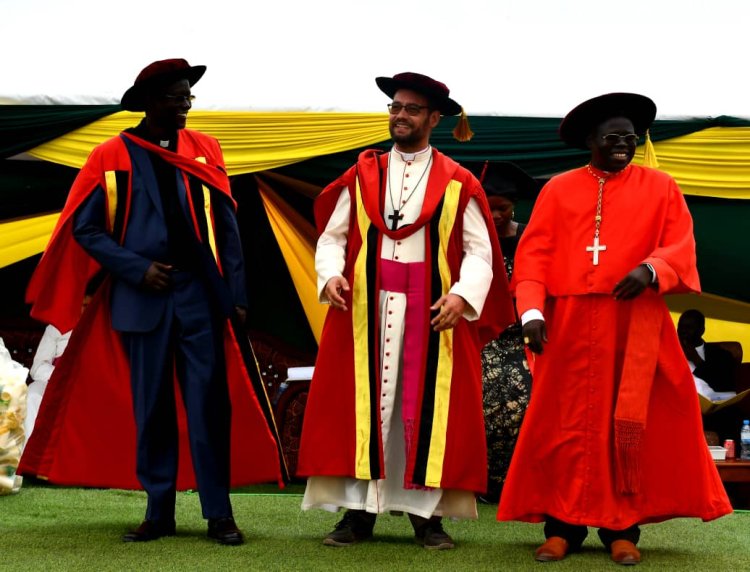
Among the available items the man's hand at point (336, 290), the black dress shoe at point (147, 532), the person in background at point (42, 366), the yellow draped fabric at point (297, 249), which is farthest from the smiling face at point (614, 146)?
the person in background at point (42, 366)

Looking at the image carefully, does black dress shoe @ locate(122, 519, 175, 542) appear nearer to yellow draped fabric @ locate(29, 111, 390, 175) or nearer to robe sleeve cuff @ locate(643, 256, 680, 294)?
robe sleeve cuff @ locate(643, 256, 680, 294)

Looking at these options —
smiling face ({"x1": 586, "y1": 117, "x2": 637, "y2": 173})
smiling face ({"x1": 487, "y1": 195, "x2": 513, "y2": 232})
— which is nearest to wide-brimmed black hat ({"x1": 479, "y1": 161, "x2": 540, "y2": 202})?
smiling face ({"x1": 487, "y1": 195, "x2": 513, "y2": 232})

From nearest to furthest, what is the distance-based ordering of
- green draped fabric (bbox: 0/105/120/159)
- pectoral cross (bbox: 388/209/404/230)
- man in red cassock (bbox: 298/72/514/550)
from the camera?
man in red cassock (bbox: 298/72/514/550), pectoral cross (bbox: 388/209/404/230), green draped fabric (bbox: 0/105/120/159)

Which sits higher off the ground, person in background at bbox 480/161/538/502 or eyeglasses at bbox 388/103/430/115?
eyeglasses at bbox 388/103/430/115

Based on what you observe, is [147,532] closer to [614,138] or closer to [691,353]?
[614,138]

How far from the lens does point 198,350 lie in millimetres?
6230

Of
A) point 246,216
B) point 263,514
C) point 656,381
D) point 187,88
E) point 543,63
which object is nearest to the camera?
point 656,381

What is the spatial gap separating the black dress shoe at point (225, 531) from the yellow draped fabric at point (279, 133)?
14.3ft

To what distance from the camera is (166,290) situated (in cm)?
620

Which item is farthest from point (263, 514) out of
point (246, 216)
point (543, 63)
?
point (543, 63)

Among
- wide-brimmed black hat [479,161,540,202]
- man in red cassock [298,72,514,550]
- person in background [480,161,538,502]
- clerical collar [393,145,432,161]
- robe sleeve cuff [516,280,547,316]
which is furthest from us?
person in background [480,161,538,502]

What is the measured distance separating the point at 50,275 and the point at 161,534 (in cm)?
126

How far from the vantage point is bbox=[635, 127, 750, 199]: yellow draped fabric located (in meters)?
10.2

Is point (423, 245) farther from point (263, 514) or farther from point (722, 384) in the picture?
point (722, 384)
